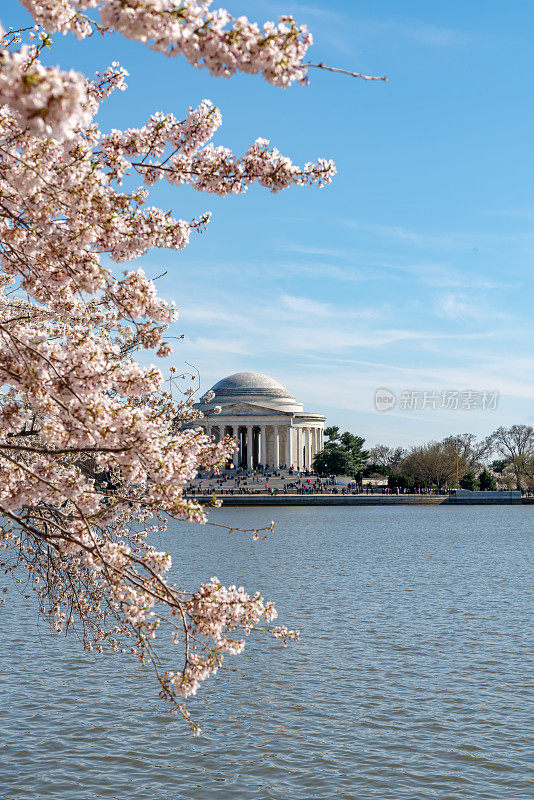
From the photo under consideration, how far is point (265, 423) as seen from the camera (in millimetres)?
141625

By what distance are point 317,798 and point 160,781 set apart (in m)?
2.26

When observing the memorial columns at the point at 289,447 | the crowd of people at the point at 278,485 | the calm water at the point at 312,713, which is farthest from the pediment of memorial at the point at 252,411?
the calm water at the point at 312,713

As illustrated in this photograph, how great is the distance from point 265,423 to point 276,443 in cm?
440

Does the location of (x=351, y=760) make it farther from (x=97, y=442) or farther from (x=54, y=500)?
(x=97, y=442)

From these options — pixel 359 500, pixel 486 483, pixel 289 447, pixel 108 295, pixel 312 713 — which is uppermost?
pixel 289 447

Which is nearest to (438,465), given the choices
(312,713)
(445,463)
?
(445,463)

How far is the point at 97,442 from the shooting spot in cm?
728

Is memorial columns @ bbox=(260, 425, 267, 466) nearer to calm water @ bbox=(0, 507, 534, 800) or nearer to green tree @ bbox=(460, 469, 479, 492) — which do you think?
green tree @ bbox=(460, 469, 479, 492)

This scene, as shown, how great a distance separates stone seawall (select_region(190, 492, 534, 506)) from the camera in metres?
94.7

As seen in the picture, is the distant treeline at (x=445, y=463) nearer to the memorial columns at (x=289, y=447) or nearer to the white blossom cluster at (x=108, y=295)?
the memorial columns at (x=289, y=447)

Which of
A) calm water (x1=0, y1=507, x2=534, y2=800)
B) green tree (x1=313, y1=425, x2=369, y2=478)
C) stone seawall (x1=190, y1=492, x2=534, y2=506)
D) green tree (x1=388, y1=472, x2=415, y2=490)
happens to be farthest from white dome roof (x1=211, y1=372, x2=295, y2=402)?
calm water (x1=0, y1=507, x2=534, y2=800)

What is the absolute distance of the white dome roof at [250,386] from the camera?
151 meters

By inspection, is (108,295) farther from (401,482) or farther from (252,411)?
(252,411)

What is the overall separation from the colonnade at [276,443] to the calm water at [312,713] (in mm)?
114286
